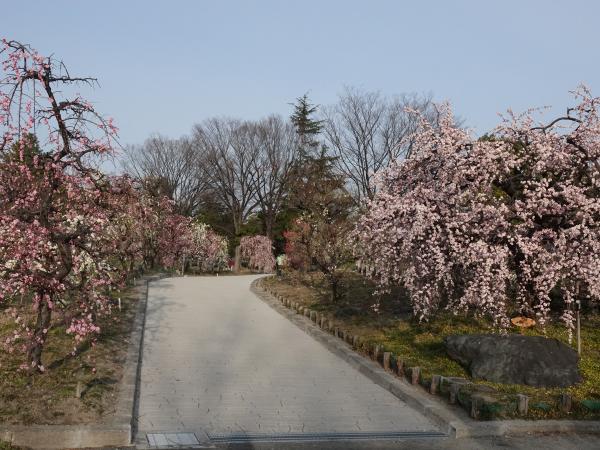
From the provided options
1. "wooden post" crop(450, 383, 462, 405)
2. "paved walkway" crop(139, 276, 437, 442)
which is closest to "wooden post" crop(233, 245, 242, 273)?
"paved walkway" crop(139, 276, 437, 442)

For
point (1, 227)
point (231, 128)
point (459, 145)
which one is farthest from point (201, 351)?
point (231, 128)

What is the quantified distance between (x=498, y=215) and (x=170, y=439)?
6048 mm

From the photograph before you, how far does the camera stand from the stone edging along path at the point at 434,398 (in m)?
6.92

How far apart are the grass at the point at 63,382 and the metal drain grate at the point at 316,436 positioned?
57.8 inches

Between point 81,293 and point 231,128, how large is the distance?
39309 millimetres

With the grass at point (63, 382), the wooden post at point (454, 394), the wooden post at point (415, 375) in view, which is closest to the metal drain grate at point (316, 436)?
the wooden post at point (454, 394)

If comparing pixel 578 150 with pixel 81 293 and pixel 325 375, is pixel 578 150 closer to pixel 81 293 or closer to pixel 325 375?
pixel 325 375

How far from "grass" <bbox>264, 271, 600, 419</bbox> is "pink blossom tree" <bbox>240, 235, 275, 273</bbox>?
84.3 feet

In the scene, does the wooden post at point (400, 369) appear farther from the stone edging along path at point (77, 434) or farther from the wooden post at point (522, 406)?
the stone edging along path at point (77, 434)

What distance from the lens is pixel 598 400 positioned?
7734 millimetres

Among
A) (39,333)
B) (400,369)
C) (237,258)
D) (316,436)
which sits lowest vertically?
(316,436)

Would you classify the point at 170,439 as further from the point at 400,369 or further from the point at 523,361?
the point at 523,361

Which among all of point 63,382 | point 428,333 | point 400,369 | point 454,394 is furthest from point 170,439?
point 428,333

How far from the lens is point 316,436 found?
22.2 feet
